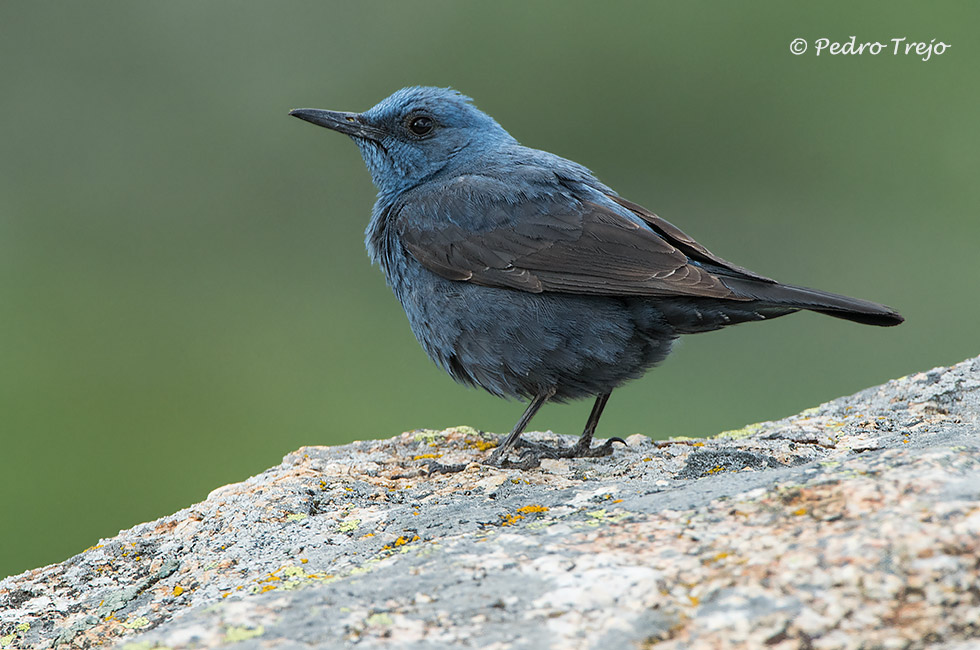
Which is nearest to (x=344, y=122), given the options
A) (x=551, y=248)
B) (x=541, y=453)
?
(x=551, y=248)

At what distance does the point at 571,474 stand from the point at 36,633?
2.05 metres

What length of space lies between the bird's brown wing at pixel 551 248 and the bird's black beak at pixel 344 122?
80cm

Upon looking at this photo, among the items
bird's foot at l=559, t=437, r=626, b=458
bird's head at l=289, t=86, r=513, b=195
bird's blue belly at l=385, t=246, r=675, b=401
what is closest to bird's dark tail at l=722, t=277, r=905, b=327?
bird's blue belly at l=385, t=246, r=675, b=401

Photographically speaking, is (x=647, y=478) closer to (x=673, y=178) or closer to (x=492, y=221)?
(x=492, y=221)

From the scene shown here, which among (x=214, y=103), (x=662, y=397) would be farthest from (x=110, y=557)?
(x=214, y=103)

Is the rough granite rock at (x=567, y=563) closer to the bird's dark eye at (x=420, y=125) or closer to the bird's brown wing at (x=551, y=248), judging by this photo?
the bird's brown wing at (x=551, y=248)

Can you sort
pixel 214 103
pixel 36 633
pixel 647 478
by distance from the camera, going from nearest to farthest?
1. pixel 36 633
2. pixel 647 478
3. pixel 214 103

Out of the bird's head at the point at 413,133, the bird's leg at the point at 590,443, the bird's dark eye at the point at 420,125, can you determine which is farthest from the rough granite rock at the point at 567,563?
the bird's dark eye at the point at 420,125

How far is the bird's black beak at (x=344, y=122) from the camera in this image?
5.98 m

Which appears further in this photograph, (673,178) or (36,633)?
(673,178)

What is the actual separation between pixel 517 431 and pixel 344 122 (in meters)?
2.22

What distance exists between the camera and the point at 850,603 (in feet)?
7.42

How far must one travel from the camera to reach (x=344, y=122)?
236 inches

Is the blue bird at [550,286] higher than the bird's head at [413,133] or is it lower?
lower
